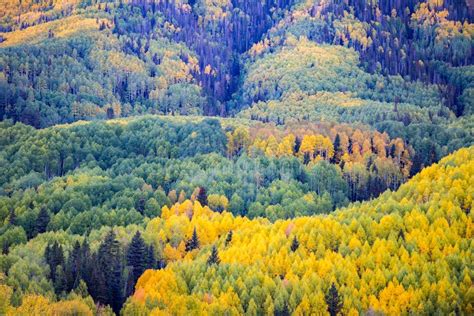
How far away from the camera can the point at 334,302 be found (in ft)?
375

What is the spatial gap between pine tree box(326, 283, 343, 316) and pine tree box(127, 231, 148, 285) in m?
40.2

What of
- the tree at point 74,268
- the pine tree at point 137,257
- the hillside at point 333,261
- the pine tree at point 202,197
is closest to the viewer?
the hillside at point 333,261

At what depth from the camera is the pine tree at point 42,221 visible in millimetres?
156375

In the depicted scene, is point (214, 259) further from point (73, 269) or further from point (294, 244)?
point (73, 269)

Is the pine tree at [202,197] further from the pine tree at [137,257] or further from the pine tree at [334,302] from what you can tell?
the pine tree at [334,302]

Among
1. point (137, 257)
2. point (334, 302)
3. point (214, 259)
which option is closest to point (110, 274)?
point (137, 257)

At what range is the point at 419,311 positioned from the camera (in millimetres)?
112688

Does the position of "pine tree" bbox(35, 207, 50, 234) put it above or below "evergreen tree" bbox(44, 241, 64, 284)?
below

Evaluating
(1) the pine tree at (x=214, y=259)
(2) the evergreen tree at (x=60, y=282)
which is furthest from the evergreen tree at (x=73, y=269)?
(1) the pine tree at (x=214, y=259)

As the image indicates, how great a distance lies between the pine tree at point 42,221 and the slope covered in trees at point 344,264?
25.6 metres

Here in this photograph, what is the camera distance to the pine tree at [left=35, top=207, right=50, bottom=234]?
15638cm

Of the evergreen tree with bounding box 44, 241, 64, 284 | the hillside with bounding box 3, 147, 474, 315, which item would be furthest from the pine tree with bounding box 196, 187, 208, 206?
the evergreen tree with bounding box 44, 241, 64, 284

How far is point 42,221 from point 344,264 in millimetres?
71829

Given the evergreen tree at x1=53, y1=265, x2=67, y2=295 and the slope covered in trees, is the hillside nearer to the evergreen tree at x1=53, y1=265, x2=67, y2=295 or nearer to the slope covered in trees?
the slope covered in trees
